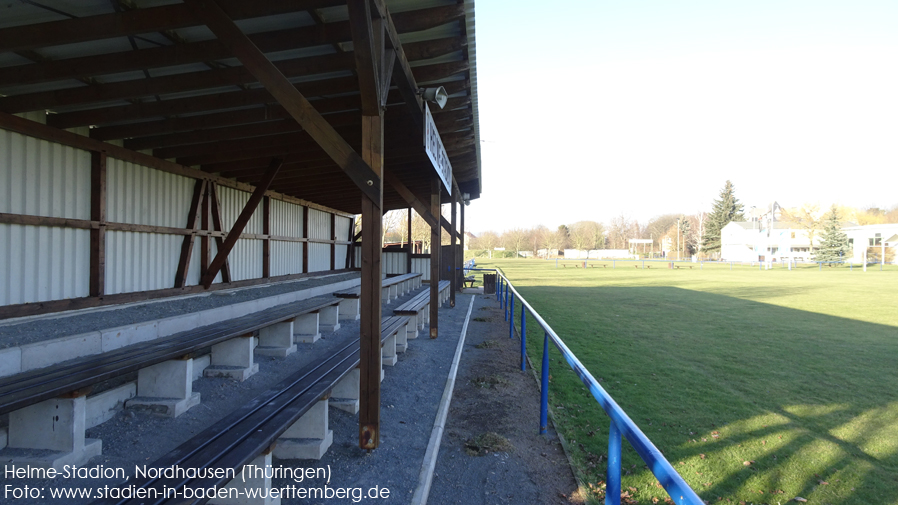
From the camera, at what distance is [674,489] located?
1316mm

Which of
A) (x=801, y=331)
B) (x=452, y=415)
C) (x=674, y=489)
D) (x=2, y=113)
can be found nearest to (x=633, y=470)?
(x=452, y=415)

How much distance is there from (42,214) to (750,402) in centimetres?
768

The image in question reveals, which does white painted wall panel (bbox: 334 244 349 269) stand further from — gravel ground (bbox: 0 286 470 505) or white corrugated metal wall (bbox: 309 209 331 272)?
gravel ground (bbox: 0 286 470 505)

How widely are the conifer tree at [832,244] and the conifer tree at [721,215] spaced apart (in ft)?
41.8

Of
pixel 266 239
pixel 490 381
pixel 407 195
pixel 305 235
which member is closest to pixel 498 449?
pixel 490 381

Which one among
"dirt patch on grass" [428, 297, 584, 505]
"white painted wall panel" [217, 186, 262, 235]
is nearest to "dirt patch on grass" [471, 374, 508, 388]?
"dirt patch on grass" [428, 297, 584, 505]

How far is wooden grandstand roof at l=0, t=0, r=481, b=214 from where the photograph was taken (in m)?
3.36

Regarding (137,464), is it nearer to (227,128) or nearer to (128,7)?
(128,7)

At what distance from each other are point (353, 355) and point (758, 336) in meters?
8.24

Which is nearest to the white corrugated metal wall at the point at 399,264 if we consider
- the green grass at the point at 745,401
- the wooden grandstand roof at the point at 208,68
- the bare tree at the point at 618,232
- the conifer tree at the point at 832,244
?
the green grass at the point at 745,401

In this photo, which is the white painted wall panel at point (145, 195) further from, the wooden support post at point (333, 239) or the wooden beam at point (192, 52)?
the wooden support post at point (333, 239)

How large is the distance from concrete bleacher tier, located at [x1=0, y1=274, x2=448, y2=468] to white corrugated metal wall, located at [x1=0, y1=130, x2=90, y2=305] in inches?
57.8

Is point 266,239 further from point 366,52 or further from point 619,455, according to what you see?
point 619,455

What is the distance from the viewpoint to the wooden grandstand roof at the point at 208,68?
336 centimetres
